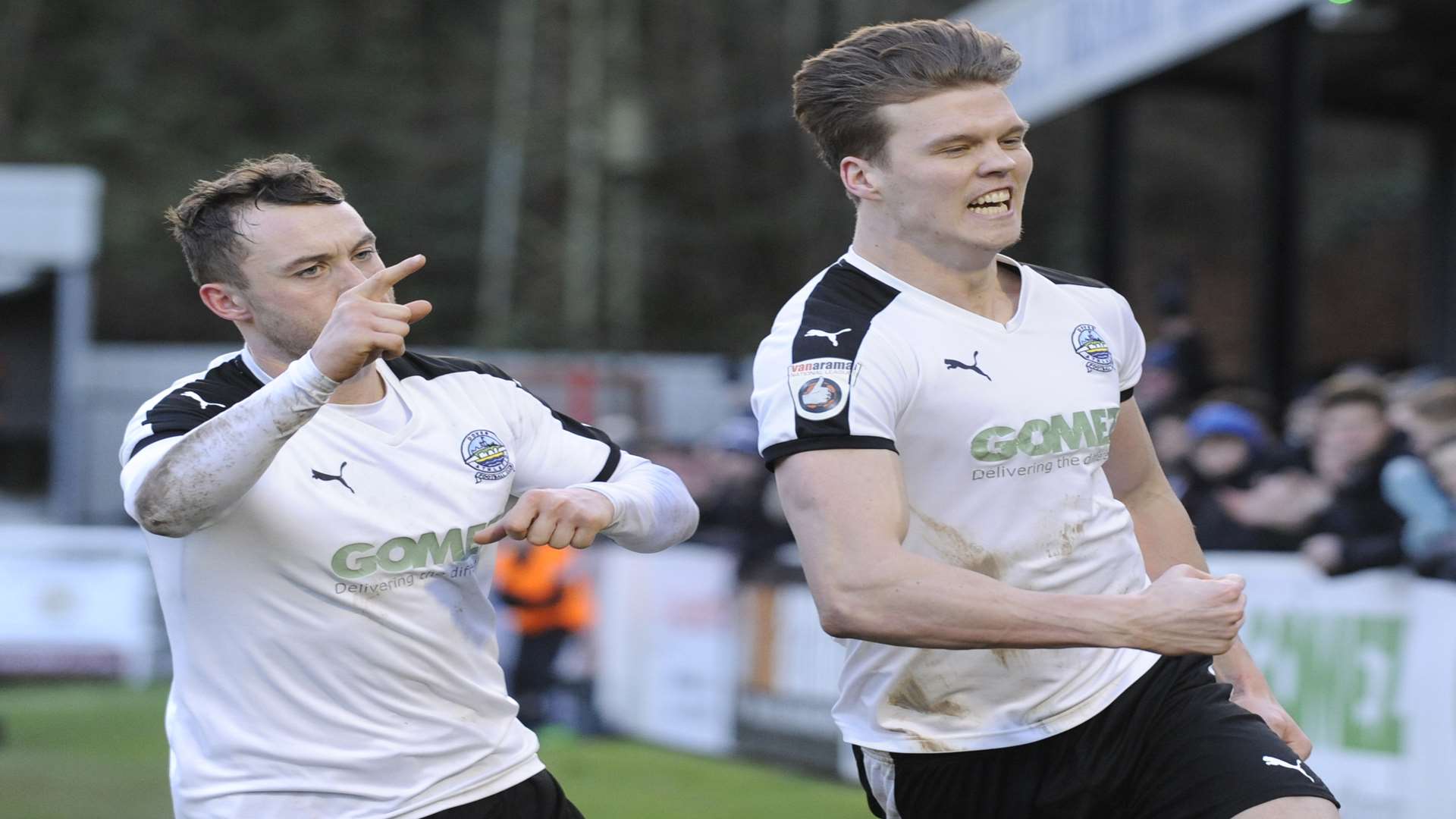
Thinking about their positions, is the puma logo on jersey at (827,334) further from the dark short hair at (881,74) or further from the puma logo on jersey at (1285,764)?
the puma logo on jersey at (1285,764)

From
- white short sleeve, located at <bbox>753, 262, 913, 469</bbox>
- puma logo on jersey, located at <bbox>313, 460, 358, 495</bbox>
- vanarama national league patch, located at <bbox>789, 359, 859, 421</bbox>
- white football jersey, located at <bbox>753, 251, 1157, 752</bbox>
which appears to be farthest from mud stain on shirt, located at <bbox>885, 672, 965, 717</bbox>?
puma logo on jersey, located at <bbox>313, 460, 358, 495</bbox>

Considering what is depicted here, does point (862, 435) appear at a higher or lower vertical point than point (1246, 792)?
higher

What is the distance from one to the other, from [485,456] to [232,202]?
79 cm

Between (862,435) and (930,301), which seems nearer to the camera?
(862,435)

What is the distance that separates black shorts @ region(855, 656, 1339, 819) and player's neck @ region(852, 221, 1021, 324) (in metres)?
0.89

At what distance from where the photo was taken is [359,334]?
363 centimetres

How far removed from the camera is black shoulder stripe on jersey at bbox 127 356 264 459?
3865mm

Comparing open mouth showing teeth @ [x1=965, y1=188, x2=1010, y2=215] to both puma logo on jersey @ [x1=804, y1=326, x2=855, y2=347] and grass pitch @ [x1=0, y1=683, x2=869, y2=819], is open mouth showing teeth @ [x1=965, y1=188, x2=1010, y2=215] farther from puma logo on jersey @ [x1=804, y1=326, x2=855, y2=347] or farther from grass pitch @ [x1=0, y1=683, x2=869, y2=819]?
grass pitch @ [x1=0, y1=683, x2=869, y2=819]

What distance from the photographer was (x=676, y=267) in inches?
1671

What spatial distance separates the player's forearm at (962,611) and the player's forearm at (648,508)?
26.0 inches

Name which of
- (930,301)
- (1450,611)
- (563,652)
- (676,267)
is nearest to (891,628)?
(930,301)

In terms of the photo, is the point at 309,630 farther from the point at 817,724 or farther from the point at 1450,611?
the point at 817,724

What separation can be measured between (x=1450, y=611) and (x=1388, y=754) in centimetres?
65

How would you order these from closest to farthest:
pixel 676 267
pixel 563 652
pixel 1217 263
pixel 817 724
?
1. pixel 817 724
2. pixel 563 652
3. pixel 1217 263
4. pixel 676 267
